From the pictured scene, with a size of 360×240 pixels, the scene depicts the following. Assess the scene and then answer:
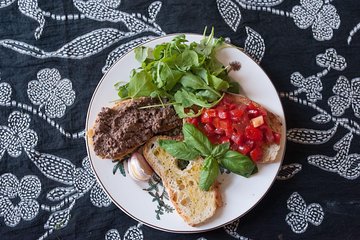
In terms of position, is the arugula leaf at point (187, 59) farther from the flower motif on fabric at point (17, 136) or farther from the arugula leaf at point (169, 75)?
the flower motif on fabric at point (17, 136)

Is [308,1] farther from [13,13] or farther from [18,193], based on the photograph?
[18,193]

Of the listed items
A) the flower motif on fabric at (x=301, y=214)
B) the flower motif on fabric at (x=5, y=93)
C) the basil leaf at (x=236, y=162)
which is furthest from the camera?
the flower motif on fabric at (x=5, y=93)

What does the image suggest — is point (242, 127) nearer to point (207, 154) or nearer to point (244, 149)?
point (244, 149)

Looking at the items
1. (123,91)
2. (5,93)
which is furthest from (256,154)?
(5,93)

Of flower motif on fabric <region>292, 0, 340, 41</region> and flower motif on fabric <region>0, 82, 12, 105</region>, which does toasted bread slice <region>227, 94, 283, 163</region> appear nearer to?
flower motif on fabric <region>292, 0, 340, 41</region>

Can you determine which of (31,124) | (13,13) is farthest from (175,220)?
(13,13)

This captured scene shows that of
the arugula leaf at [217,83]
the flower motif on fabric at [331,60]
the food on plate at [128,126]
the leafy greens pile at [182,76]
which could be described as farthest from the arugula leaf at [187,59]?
the flower motif on fabric at [331,60]
